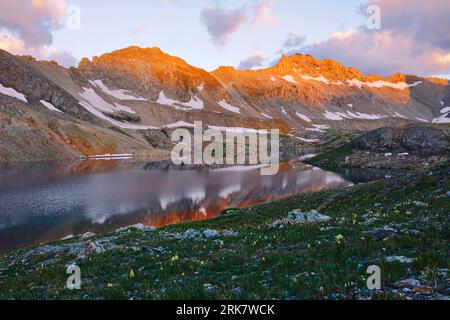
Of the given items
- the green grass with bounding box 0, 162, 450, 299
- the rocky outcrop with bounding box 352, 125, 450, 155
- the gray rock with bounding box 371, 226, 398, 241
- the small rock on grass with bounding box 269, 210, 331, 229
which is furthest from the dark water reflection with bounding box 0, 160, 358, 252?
the rocky outcrop with bounding box 352, 125, 450, 155

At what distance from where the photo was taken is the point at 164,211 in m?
64.2

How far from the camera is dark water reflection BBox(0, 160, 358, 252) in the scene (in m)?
51.5

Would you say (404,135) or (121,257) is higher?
(404,135)

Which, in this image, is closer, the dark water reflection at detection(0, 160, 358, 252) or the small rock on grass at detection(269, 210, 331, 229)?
the small rock on grass at detection(269, 210, 331, 229)

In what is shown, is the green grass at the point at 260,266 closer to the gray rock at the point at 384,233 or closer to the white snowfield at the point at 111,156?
the gray rock at the point at 384,233

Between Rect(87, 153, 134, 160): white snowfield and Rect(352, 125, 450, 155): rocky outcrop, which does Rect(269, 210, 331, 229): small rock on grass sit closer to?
Rect(352, 125, 450, 155): rocky outcrop

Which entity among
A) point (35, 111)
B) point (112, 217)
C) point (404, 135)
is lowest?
point (112, 217)

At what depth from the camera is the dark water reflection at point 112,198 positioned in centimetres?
5153

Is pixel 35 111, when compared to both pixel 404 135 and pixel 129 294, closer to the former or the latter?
pixel 404 135

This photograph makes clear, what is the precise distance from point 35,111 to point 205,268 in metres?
197

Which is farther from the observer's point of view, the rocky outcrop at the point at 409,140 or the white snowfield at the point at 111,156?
the white snowfield at the point at 111,156

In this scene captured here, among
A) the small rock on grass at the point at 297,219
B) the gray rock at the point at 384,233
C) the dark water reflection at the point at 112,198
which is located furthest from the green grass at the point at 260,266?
the dark water reflection at the point at 112,198
